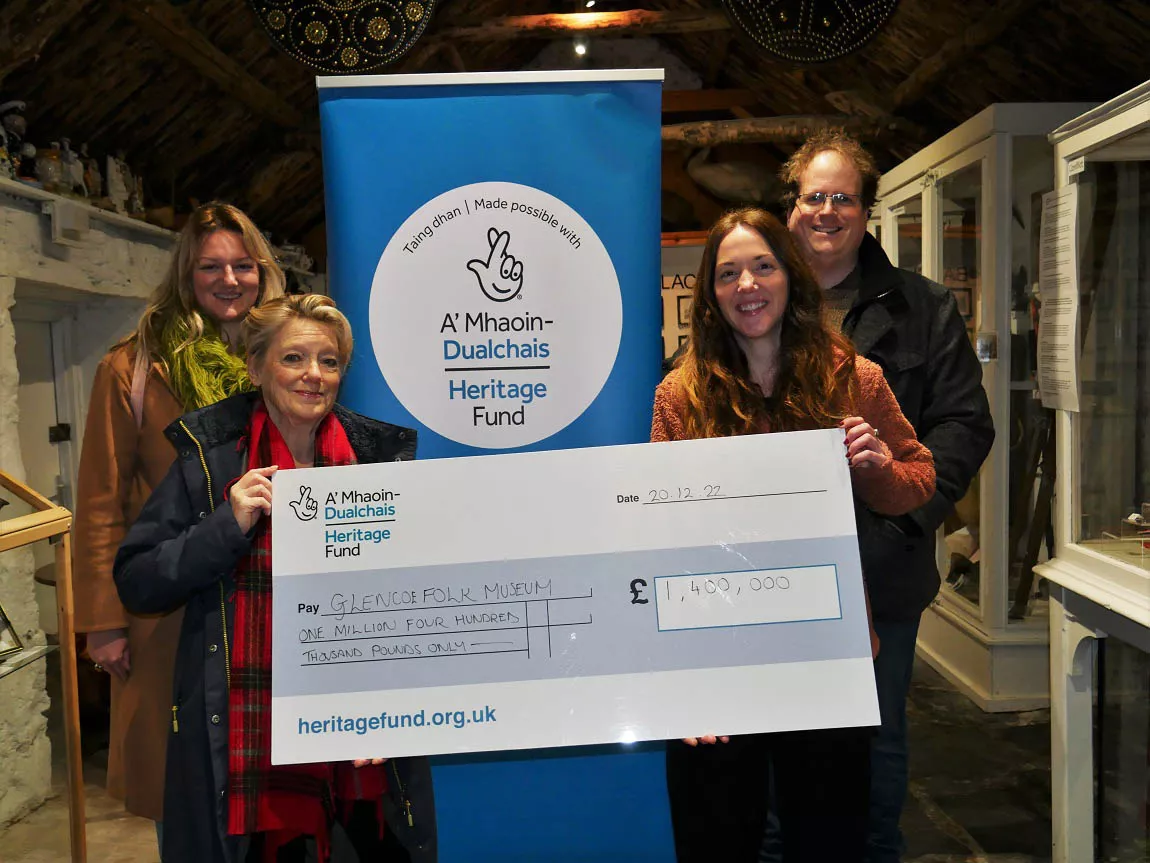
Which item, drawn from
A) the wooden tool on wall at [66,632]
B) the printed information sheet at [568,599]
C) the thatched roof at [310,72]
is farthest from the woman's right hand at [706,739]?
the thatched roof at [310,72]

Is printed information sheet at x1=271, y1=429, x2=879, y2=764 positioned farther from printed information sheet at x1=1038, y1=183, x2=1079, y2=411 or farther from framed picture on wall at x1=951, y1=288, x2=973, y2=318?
framed picture on wall at x1=951, y1=288, x2=973, y2=318

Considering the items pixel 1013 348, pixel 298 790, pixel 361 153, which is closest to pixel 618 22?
pixel 1013 348

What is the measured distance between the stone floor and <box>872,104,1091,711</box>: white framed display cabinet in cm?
27

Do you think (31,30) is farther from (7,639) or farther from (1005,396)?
(1005,396)

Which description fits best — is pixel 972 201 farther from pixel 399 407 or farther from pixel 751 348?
pixel 399 407

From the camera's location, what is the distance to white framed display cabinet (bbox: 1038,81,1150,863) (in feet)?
7.40

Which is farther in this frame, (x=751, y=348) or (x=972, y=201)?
(x=972, y=201)

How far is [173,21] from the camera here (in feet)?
14.1

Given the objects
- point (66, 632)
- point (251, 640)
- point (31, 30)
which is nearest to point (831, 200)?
point (251, 640)

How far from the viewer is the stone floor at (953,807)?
295 cm

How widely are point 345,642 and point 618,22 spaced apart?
5.49 metres

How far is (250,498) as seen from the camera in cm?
150

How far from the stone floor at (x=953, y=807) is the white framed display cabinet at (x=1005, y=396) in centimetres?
27

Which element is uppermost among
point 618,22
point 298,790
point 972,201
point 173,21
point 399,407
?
point 618,22
